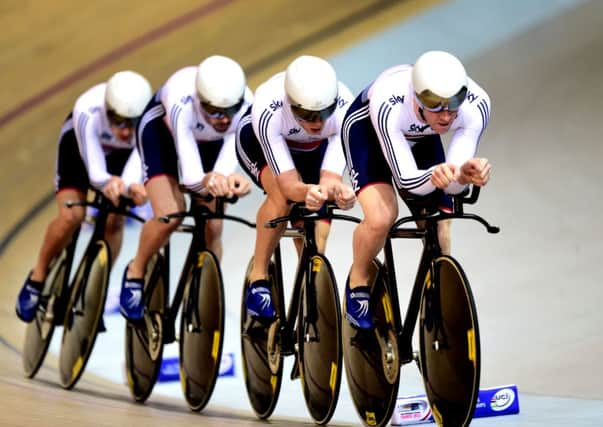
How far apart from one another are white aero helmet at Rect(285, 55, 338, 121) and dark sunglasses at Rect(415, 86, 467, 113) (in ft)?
1.81

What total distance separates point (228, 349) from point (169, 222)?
193 cm

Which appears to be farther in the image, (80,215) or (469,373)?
(80,215)

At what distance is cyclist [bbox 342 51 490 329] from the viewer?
3.66m

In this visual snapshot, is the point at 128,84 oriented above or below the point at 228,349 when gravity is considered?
above

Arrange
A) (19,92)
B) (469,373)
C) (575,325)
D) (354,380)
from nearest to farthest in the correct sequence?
(469,373) < (354,380) < (575,325) < (19,92)

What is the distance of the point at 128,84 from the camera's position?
222 inches

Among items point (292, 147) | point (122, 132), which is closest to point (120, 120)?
point (122, 132)

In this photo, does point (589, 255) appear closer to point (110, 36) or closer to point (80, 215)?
point (80, 215)

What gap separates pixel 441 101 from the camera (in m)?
3.66

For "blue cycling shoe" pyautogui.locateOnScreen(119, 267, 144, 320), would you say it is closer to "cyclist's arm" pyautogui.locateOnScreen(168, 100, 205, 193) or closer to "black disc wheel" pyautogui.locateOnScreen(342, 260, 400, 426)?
"cyclist's arm" pyautogui.locateOnScreen(168, 100, 205, 193)

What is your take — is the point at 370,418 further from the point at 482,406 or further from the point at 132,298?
the point at 132,298

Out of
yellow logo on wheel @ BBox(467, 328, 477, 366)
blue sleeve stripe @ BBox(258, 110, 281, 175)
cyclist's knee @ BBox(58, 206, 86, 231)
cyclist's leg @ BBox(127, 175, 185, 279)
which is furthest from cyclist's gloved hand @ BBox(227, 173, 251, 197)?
cyclist's knee @ BBox(58, 206, 86, 231)

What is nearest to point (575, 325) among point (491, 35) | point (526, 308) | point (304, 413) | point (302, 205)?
point (526, 308)

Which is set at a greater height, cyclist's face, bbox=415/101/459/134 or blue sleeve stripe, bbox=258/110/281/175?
blue sleeve stripe, bbox=258/110/281/175
